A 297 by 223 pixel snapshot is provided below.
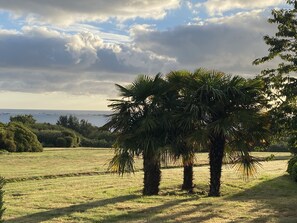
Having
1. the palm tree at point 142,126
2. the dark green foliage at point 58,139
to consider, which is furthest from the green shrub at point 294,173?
the dark green foliage at point 58,139

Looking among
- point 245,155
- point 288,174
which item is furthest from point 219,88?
point 288,174

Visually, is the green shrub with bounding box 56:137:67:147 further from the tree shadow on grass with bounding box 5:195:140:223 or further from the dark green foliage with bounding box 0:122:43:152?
the tree shadow on grass with bounding box 5:195:140:223

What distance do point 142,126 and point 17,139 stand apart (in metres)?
31.4

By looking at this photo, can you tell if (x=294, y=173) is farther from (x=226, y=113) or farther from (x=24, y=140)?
(x=24, y=140)

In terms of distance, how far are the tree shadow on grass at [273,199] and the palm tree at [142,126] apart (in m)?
2.86

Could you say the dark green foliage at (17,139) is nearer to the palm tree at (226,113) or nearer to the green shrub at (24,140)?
the green shrub at (24,140)

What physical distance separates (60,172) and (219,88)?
47.2 ft

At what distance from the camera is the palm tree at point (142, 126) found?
14.3 m

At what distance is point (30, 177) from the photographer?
23.4 metres

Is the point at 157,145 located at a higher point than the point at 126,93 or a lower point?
lower

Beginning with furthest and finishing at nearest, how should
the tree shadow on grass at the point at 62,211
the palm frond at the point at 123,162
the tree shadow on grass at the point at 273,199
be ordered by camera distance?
the palm frond at the point at 123,162 < the tree shadow on grass at the point at 273,199 < the tree shadow on grass at the point at 62,211

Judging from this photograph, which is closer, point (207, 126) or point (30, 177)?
point (207, 126)

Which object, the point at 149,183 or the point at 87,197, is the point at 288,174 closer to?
the point at 149,183

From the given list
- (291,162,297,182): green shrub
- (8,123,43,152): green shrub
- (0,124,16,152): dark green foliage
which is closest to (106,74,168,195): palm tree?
(291,162,297,182): green shrub
